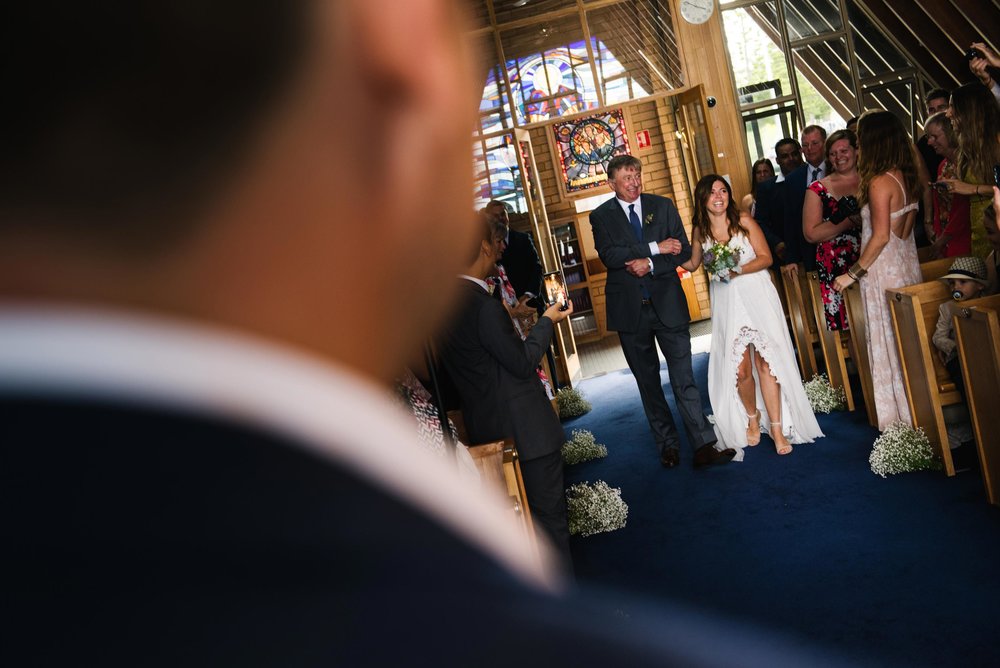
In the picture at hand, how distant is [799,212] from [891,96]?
283 cm

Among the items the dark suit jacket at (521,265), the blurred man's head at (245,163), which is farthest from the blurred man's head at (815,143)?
the blurred man's head at (245,163)

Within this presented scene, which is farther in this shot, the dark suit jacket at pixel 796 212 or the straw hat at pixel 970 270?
the dark suit jacket at pixel 796 212

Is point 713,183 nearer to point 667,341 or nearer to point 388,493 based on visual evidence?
point 667,341

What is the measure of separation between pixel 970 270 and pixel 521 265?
365 centimetres

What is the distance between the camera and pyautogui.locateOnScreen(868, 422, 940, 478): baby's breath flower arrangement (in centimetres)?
431

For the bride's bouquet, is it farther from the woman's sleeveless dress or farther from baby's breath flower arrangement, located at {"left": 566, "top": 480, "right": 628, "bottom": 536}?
baby's breath flower arrangement, located at {"left": 566, "top": 480, "right": 628, "bottom": 536}

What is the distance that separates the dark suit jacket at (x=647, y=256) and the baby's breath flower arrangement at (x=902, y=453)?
1.32 meters

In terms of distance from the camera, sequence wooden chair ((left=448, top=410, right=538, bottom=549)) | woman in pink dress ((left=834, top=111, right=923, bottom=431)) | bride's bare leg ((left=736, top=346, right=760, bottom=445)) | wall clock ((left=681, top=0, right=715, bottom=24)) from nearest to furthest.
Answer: wooden chair ((left=448, top=410, right=538, bottom=549)) < woman in pink dress ((left=834, top=111, right=923, bottom=431)) < bride's bare leg ((left=736, top=346, right=760, bottom=445)) < wall clock ((left=681, top=0, right=715, bottom=24))

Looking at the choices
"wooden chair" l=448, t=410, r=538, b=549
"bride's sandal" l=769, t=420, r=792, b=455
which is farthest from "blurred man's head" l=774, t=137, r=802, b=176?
"wooden chair" l=448, t=410, r=538, b=549

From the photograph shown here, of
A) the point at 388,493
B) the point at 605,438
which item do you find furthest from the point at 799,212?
the point at 388,493

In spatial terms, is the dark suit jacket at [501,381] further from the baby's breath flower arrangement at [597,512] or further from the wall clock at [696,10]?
the wall clock at [696,10]

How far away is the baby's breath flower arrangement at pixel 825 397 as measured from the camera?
585cm

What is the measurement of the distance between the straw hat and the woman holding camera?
1.11 metres

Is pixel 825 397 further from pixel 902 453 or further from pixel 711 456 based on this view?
pixel 902 453
